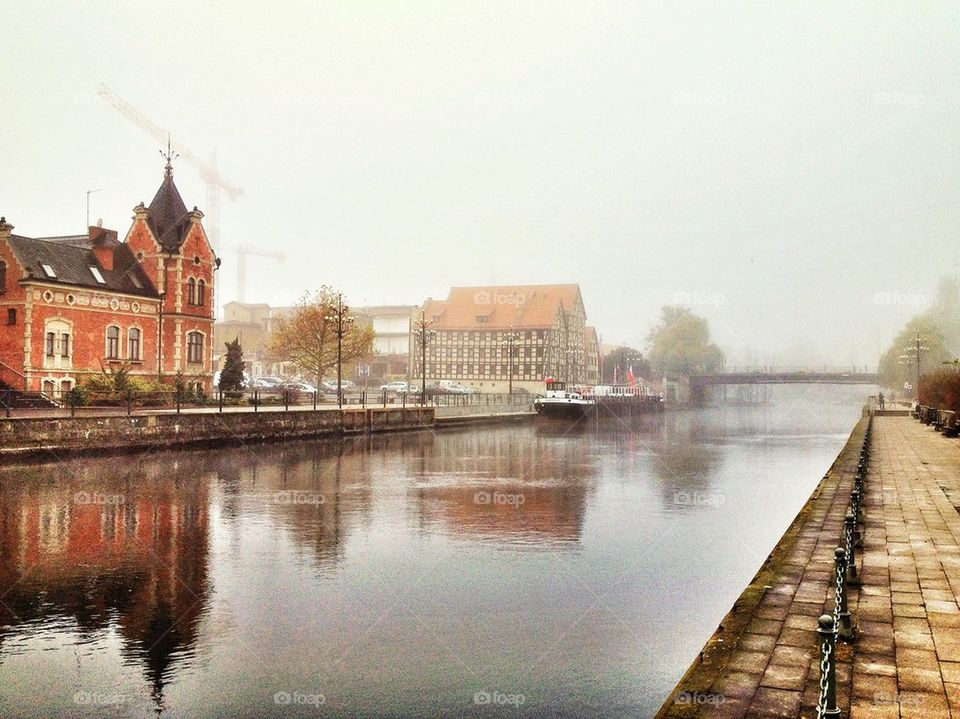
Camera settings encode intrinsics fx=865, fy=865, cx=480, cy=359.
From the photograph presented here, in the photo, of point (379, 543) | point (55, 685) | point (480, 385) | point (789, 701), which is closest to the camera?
point (789, 701)

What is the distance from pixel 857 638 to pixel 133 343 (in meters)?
46.9

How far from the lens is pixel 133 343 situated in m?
48.5

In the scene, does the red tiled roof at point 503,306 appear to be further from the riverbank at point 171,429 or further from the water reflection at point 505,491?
the water reflection at point 505,491

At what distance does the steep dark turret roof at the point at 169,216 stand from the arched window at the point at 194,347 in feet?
17.2

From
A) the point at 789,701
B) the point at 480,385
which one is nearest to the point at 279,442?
the point at 789,701

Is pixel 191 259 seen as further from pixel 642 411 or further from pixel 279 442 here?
pixel 642 411

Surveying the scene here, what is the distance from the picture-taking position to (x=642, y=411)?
92.4 m

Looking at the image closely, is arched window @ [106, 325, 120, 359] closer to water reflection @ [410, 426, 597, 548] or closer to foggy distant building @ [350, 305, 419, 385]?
water reflection @ [410, 426, 597, 548]

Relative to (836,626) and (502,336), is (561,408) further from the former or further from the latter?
(836,626)

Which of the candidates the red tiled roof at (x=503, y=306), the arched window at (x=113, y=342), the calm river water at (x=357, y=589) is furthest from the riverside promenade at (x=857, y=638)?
the red tiled roof at (x=503, y=306)

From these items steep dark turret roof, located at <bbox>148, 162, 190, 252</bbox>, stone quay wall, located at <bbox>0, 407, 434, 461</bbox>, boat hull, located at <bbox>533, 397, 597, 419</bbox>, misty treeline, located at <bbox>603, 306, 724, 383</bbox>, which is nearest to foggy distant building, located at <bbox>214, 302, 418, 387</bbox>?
misty treeline, located at <bbox>603, 306, 724, 383</bbox>

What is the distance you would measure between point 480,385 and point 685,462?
273 feet

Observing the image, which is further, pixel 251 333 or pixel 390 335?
pixel 251 333

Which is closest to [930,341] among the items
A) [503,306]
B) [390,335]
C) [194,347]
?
[503,306]
